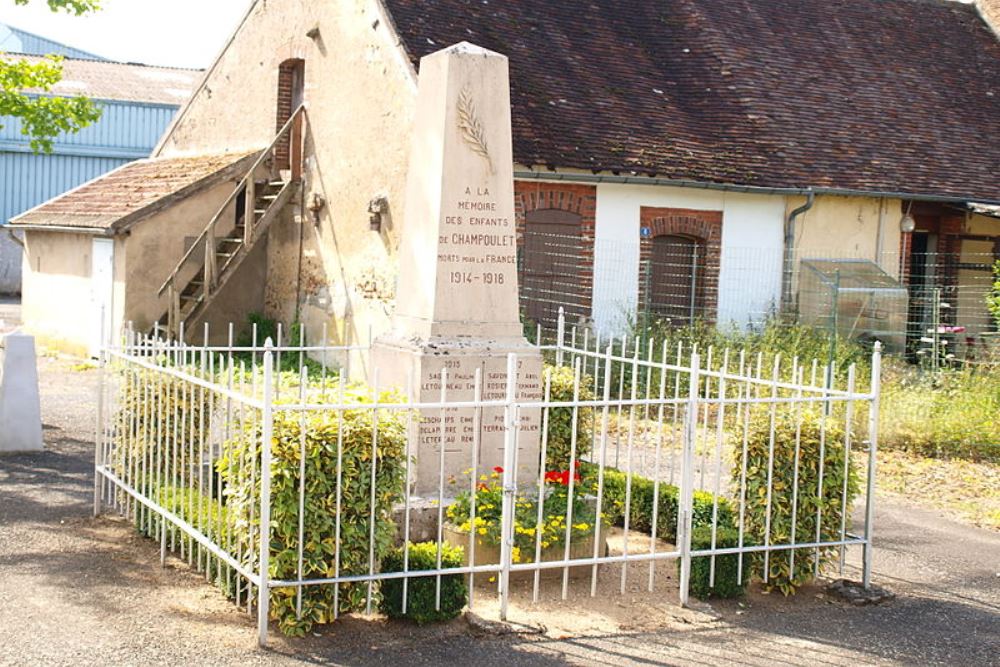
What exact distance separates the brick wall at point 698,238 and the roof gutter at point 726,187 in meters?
0.46

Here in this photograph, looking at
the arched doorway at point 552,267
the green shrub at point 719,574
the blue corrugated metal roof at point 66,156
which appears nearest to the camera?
the green shrub at point 719,574

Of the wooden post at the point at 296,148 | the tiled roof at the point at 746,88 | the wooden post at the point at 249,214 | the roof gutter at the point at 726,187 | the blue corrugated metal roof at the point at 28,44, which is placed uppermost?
the blue corrugated metal roof at the point at 28,44

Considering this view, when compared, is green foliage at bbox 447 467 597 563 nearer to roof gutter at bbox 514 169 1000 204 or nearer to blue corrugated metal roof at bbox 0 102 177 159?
roof gutter at bbox 514 169 1000 204

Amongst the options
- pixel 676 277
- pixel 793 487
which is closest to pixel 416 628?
pixel 793 487

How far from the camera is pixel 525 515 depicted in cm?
759

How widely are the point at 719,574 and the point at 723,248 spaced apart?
36.9 ft

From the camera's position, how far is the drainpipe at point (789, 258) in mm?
18281

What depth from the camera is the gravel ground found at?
6.12 metres

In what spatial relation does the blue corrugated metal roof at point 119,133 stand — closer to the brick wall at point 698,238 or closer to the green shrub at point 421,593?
the brick wall at point 698,238

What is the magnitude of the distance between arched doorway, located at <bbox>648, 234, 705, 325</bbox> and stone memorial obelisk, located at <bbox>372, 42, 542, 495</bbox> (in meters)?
9.36

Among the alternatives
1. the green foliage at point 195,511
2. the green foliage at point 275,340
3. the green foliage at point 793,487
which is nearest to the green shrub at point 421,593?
the green foliage at point 195,511

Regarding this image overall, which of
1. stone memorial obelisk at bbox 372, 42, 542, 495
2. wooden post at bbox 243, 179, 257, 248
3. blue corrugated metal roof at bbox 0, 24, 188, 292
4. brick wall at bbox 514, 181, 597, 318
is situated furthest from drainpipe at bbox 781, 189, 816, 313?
blue corrugated metal roof at bbox 0, 24, 188, 292

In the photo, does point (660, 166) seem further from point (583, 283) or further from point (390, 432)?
point (390, 432)

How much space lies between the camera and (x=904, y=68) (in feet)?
71.8
